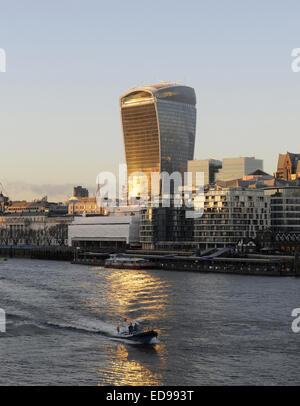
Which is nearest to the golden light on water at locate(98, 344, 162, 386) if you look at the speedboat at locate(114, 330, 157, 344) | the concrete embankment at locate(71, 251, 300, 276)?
the speedboat at locate(114, 330, 157, 344)

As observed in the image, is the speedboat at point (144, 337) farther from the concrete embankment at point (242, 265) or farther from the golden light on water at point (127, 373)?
the concrete embankment at point (242, 265)

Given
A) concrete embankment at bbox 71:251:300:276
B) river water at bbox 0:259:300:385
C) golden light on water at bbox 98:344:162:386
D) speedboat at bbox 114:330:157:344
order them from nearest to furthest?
1. golden light on water at bbox 98:344:162:386
2. river water at bbox 0:259:300:385
3. speedboat at bbox 114:330:157:344
4. concrete embankment at bbox 71:251:300:276

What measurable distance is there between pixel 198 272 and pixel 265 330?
99.4 metres

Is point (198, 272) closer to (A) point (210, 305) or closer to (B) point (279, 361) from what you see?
(A) point (210, 305)

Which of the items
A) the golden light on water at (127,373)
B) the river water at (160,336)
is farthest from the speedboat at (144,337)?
the golden light on water at (127,373)

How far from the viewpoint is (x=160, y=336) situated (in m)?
79.9

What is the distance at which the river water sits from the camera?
209 feet

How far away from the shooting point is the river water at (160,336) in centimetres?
6359

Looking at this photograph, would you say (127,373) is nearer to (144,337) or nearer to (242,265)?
(144,337)

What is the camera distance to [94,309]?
101 metres

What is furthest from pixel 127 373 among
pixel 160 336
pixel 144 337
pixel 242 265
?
pixel 242 265

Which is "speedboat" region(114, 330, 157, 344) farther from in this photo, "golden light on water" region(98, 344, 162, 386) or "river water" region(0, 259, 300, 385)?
"golden light on water" region(98, 344, 162, 386)
